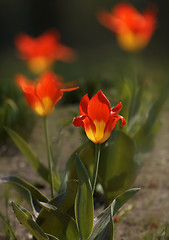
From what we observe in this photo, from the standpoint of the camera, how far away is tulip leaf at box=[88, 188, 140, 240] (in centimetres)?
128

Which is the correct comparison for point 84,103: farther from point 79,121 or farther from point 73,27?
point 73,27

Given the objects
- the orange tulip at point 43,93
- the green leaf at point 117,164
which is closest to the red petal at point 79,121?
the orange tulip at point 43,93

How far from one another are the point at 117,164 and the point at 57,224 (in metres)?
0.37

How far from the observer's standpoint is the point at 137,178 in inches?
85.0

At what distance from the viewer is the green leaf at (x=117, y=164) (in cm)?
164

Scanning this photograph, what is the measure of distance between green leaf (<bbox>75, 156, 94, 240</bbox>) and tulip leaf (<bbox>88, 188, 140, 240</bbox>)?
0.09 ft

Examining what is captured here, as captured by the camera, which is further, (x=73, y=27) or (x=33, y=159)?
(x=73, y=27)

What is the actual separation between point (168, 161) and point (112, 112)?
112cm

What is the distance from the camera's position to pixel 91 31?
674 cm

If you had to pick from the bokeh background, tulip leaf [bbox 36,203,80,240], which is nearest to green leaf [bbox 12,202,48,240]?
tulip leaf [bbox 36,203,80,240]

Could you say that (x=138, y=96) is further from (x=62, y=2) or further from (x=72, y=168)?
(x=62, y=2)

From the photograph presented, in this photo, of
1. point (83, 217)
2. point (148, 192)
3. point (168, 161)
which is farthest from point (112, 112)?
point (168, 161)

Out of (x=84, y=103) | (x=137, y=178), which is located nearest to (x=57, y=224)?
(x=84, y=103)

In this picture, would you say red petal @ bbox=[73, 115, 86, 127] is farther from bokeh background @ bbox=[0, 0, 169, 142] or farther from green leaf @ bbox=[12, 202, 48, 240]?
bokeh background @ bbox=[0, 0, 169, 142]
